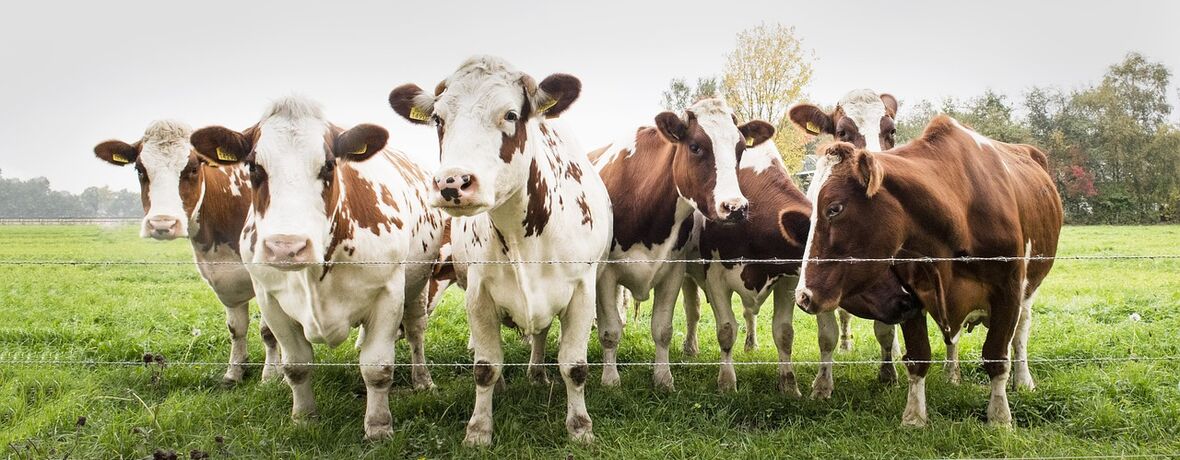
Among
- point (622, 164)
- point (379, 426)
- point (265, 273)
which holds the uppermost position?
point (622, 164)

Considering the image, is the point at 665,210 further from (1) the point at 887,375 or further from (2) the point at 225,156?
(2) the point at 225,156

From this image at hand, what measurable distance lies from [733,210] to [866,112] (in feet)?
5.78

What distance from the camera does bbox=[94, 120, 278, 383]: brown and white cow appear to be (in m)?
4.68

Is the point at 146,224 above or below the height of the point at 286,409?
above

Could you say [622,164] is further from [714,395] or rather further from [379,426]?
[379,426]

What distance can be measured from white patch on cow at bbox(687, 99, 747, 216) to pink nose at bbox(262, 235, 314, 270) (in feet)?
8.40

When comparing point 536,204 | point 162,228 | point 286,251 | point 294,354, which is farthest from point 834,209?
point 162,228

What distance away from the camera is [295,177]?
362 centimetres

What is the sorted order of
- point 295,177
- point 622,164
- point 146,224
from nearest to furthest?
point 295,177 → point 146,224 → point 622,164

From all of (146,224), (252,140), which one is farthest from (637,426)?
(146,224)

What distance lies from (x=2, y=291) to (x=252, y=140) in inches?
346

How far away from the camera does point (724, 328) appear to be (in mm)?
5258

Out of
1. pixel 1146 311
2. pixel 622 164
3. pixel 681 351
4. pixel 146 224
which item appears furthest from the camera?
pixel 1146 311

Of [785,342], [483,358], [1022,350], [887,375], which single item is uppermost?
[483,358]
